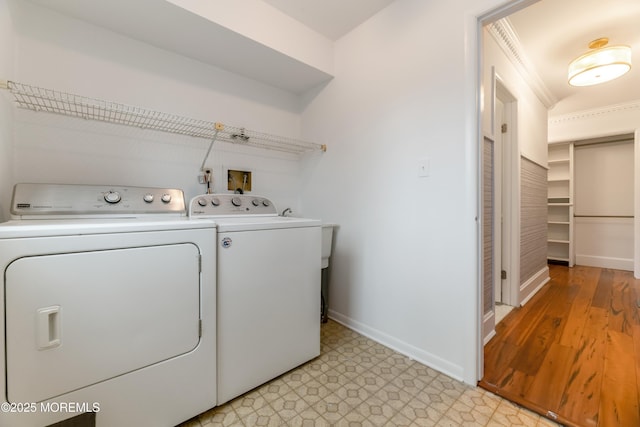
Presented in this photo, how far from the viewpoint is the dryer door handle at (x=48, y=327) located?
0.83 meters

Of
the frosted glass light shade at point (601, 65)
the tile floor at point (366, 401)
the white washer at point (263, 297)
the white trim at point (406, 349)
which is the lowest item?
the tile floor at point (366, 401)

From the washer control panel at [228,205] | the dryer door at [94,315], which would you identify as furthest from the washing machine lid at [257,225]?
the washer control panel at [228,205]

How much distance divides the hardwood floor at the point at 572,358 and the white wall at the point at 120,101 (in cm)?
217

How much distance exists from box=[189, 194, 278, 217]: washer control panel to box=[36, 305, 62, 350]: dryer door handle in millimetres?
792

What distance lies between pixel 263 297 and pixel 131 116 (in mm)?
1391

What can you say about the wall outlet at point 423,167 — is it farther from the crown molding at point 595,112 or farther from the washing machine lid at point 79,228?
the crown molding at point 595,112

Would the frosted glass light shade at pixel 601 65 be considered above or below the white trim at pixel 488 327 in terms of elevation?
above

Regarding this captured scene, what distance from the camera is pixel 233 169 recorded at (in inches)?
81.6

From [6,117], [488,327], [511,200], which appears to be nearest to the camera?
[6,117]

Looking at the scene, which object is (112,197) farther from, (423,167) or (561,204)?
(561,204)

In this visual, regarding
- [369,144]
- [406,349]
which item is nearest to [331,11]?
[369,144]

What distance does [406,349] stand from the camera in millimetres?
1667

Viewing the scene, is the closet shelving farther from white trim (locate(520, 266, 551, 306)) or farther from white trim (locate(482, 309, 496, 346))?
white trim (locate(482, 309, 496, 346))

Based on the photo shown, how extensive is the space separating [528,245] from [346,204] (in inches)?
84.9
